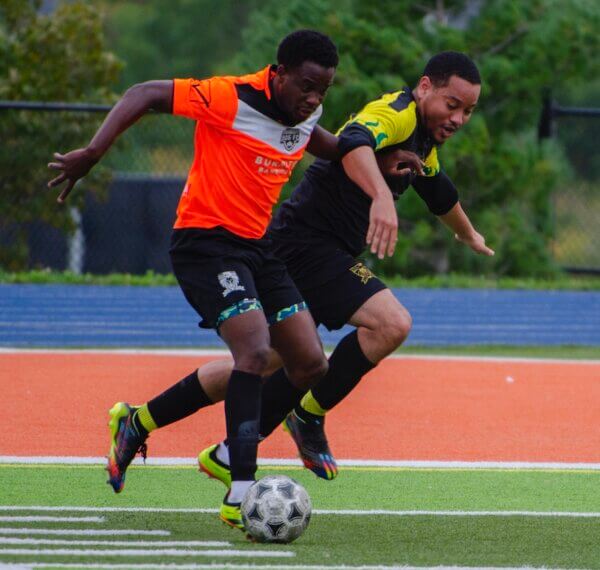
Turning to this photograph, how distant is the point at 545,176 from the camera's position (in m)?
17.3

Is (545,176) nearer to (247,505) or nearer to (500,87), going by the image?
(500,87)

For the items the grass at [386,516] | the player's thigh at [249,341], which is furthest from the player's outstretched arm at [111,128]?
the grass at [386,516]

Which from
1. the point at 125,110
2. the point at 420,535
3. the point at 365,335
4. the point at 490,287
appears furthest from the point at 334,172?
the point at 490,287

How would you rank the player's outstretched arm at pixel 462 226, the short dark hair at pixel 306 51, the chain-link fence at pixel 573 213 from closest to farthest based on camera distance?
1. the short dark hair at pixel 306 51
2. the player's outstretched arm at pixel 462 226
3. the chain-link fence at pixel 573 213

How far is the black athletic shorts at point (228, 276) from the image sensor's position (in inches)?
239

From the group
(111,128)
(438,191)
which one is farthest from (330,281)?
(111,128)

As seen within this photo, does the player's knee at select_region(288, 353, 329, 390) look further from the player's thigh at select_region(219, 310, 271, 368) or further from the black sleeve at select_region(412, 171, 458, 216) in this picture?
the black sleeve at select_region(412, 171, 458, 216)

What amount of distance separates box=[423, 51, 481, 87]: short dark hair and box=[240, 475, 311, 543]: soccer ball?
2.45m

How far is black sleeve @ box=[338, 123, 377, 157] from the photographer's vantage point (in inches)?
261

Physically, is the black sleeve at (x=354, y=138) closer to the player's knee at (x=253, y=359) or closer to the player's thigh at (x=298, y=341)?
the player's thigh at (x=298, y=341)

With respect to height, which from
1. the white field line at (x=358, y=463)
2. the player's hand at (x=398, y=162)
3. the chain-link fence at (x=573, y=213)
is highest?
the player's hand at (x=398, y=162)

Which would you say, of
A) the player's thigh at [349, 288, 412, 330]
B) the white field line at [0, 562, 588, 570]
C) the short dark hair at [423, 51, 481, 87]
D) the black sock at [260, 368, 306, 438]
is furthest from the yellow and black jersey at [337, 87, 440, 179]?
the white field line at [0, 562, 588, 570]

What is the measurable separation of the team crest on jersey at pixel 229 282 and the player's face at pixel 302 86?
2.47ft

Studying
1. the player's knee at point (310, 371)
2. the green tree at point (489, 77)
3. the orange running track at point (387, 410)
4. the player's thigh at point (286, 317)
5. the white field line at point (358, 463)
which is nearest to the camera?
the player's thigh at point (286, 317)
